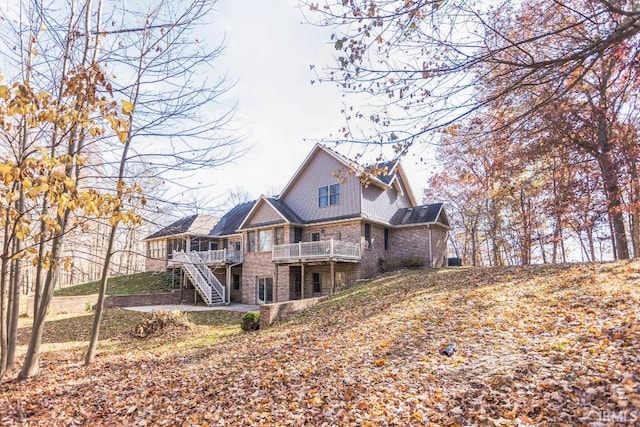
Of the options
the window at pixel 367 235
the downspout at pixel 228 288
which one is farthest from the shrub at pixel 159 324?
the window at pixel 367 235

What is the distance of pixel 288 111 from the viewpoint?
8422 millimetres

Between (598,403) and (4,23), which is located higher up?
(4,23)

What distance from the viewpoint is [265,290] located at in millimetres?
21344

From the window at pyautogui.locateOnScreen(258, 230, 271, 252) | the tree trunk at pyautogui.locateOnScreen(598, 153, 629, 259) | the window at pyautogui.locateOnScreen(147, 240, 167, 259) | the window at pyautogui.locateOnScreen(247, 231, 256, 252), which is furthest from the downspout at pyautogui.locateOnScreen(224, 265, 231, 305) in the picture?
the tree trunk at pyautogui.locateOnScreen(598, 153, 629, 259)

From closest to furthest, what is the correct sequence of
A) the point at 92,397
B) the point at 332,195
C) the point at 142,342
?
the point at 92,397 → the point at 142,342 → the point at 332,195

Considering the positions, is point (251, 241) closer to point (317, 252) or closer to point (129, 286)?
point (317, 252)

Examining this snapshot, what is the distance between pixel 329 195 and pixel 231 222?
31.0 feet

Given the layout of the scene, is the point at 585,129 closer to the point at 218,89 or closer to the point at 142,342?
the point at 218,89

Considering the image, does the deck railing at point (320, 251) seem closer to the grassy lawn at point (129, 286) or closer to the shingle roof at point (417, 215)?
the shingle roof at point (417, 215)

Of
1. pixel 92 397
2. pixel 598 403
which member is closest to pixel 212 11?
pixel 92 397

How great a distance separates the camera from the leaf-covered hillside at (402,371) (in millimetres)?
4098

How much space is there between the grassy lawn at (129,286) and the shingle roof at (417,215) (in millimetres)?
16004

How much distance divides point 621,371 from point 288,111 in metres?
7.25

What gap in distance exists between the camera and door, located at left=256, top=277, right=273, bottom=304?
2131 centimetres
